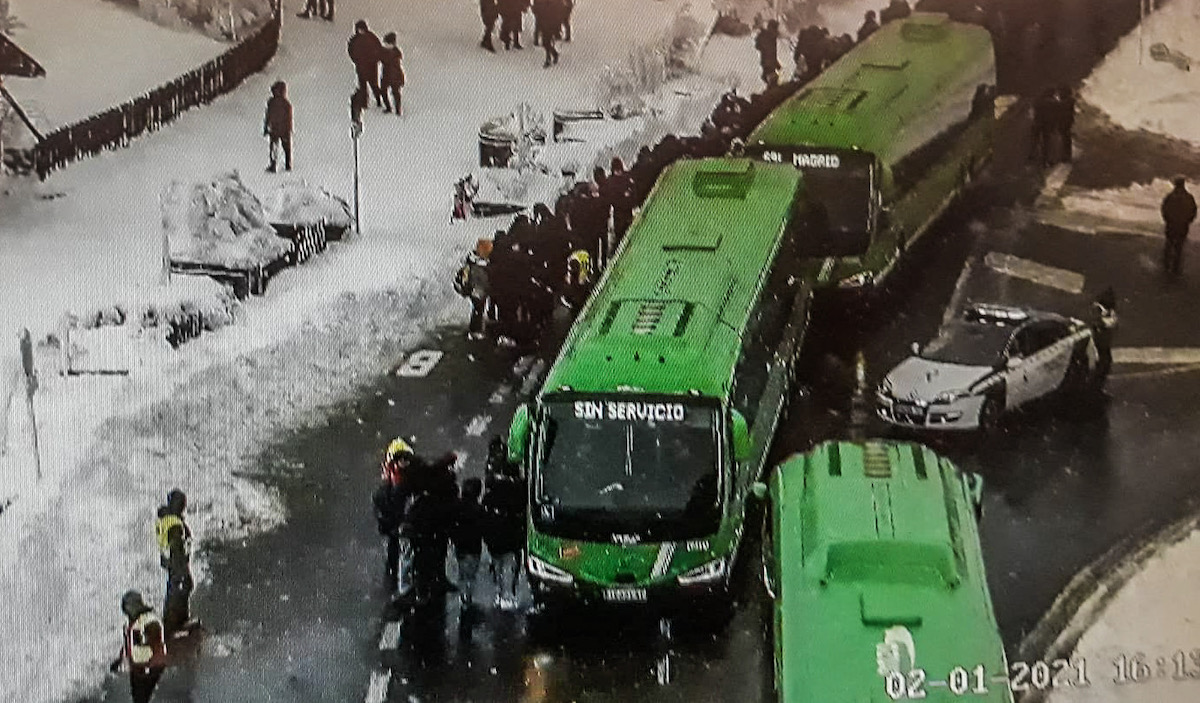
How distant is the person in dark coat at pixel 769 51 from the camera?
21.0 ft

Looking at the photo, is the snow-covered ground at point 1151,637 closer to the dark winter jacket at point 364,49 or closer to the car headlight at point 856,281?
the car headlight at point 856,281

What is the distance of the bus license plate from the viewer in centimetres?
573

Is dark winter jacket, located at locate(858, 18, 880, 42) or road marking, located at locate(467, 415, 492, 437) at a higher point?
dark winter jacket, located at locate(858, 18, 880, 42)

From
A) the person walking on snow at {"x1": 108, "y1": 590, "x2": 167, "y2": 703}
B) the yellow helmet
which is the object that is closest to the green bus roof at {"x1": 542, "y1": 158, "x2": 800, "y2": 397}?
the yellow helmet

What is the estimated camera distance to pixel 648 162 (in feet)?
20.7

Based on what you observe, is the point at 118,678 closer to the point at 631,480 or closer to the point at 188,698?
the point at 188,698

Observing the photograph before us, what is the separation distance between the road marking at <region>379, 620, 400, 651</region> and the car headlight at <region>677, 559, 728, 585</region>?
42.2 inches

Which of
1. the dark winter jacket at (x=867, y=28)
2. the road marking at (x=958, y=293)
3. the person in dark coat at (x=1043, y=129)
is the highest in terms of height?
the dark winter jacket at (x=867, y=28)

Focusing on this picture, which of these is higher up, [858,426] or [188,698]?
[858,426]

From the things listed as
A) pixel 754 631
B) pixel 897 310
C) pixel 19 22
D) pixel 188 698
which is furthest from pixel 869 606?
pixel 19 22

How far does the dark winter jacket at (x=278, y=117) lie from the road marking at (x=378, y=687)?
2.09 metres

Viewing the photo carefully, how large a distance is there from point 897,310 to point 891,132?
843 mm
